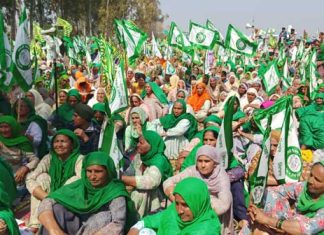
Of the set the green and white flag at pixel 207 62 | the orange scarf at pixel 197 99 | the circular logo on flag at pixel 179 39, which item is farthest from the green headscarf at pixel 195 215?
the circular logo on flag at pixel 179 39

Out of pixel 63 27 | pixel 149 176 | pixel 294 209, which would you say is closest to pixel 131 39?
pixel 63 27

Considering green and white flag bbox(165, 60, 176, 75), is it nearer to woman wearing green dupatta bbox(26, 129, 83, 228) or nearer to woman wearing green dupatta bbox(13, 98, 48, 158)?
woman wearing green dupatta bbox(13, 98, 48, 158)

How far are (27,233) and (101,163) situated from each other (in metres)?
0.67

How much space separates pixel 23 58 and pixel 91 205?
2488mm

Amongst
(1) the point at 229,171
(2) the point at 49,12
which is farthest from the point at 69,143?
(2) the point at 49,12

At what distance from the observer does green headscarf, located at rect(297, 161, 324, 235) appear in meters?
2.83

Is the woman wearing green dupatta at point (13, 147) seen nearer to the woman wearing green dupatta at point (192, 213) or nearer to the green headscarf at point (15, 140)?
the green headscarf at point (15, 140)

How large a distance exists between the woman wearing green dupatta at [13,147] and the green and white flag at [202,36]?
23.5 ft

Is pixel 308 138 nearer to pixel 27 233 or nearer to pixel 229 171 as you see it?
pixel 229 171

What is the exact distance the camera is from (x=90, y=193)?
3158mm

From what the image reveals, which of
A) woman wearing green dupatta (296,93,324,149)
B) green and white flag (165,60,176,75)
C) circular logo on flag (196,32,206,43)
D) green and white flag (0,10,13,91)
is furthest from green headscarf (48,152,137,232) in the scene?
green and white flag (165,60,176,75)

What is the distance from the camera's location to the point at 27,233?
3.16m

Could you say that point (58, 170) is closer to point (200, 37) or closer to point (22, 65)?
point (22, 65)

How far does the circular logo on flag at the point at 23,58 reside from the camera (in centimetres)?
500
